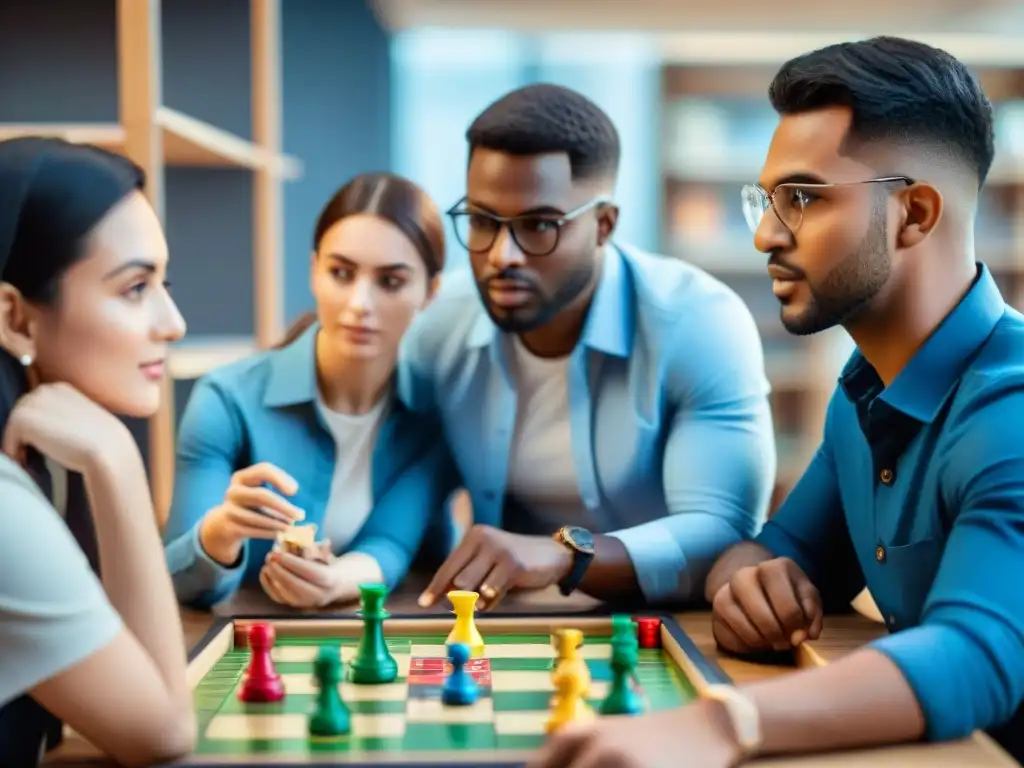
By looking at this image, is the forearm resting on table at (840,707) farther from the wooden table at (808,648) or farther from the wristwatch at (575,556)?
the wristwatch at (575,556)

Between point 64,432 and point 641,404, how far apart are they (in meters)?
0.90

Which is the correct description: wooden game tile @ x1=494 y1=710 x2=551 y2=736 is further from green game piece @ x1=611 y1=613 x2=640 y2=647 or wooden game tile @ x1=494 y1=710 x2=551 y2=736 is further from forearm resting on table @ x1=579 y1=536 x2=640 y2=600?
forearm resting on table @ x1=579 y1=536 x2=640 y2=600

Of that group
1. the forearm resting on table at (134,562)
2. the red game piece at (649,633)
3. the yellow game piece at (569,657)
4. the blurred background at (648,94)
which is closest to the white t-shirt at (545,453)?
the red game piece at (649,633)

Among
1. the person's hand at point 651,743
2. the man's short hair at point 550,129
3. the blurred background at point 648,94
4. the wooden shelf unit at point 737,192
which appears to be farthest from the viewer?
the wooden shelf unit at point 737,192

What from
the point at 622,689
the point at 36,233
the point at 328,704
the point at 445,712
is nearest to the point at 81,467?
the point at 36,233

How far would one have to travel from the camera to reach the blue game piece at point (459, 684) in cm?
112

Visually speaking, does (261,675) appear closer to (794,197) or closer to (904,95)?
(794,197)

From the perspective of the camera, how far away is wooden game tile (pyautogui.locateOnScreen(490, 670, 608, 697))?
1.17 meters

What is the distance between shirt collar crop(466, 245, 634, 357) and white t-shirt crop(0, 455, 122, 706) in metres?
0.91

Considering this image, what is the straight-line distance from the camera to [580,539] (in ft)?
4.88

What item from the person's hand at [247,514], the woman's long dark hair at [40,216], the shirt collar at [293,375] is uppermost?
the woman's long dark hair at [40,216]

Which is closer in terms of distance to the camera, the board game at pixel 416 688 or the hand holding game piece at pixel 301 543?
the board game at pixel 416 688

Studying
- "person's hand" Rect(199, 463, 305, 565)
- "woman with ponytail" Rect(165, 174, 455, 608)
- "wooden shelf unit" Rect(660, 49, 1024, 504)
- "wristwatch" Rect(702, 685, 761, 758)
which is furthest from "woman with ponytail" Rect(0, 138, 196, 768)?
"wooden shelf unit" Rect(660, 49, 1024, 504)

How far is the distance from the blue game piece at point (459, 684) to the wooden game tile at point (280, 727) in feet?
0.18
